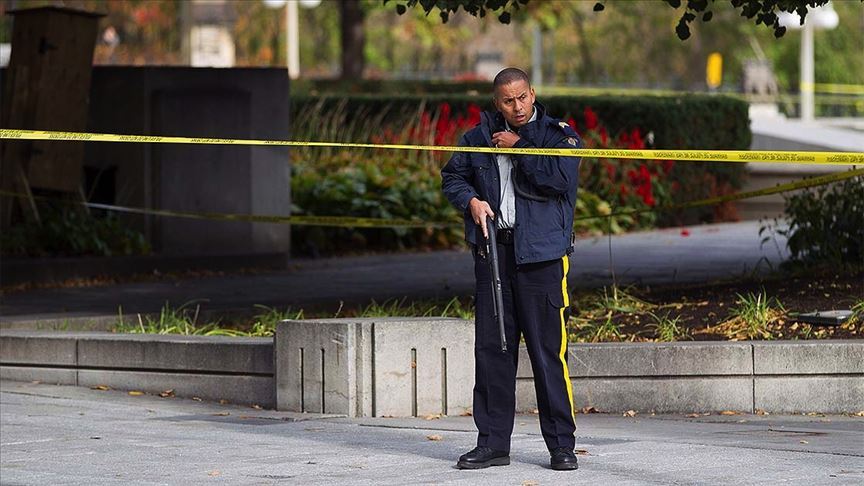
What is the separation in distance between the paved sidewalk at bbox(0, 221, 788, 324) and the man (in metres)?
4.06

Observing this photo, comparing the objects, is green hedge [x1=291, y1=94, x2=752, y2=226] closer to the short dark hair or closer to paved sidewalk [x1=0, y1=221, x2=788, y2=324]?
paved sidewalk [x1=0, y1=221, x2=788, y2=324]

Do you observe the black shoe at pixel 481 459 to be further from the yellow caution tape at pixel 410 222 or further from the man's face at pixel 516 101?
the yellow caution tape at pixel 410 222

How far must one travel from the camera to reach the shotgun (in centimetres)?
691

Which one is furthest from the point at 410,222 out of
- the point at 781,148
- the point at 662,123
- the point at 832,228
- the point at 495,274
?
the point at 781,148

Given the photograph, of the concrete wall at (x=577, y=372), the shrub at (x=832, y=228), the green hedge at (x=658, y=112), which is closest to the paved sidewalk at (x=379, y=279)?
the shrub at (x=832, y=228)

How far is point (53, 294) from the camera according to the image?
12.4 metres

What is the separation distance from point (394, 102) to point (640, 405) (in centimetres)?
1186

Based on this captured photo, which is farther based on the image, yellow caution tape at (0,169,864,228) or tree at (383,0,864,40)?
yellow caution tape at (0,169,864,228)

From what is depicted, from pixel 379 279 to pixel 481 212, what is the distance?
254 inches

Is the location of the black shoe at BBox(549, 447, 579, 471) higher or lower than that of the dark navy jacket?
lower

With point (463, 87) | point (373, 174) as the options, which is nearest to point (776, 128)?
point (463, 87)

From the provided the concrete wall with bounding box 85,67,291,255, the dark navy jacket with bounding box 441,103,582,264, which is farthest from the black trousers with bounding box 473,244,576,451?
the concrete wall with bounding box 85,67,291,255

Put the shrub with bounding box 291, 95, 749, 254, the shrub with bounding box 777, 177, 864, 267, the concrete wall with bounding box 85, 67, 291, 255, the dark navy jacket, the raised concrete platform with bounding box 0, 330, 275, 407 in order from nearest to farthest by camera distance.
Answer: the dark navy jacket
the raised concrete platform with bounding box 0, 330, 275, 407
the shrub with bounding box 777, 177, 864, 267
the concrete wall with bounding box 85, 67, 291, 255
the shrub with bounding box 291, 95, 749, 254

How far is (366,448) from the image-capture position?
7.63 metres
